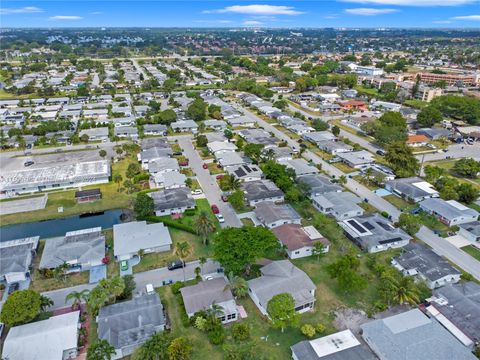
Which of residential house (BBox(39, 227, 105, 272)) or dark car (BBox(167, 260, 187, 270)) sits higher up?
residential house (BBox(39, 227, 105, 272))

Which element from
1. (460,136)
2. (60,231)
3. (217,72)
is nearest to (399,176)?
(460,136)

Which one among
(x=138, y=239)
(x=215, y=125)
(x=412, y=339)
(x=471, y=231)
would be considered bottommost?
(x=138, y=239)

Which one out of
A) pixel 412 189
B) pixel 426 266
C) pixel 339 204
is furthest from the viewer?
pixel 412 189

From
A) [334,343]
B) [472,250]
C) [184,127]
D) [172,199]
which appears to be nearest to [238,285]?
[334,343]

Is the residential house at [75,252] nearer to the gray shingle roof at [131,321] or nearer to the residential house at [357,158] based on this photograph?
the gray shingle roof at [131,321]

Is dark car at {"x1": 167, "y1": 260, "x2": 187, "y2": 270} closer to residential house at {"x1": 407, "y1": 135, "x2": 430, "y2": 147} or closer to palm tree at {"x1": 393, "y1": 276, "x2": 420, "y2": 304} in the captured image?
palm tree at {"x1": 393, "y1": 276, "x2": 420, "y2": 304}

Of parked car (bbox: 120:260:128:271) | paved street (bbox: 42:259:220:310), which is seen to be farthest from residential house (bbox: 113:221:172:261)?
paved street (bbox: 42:259:220:310)

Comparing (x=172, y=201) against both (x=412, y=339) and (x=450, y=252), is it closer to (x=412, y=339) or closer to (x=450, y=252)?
(x=412, y=339)
